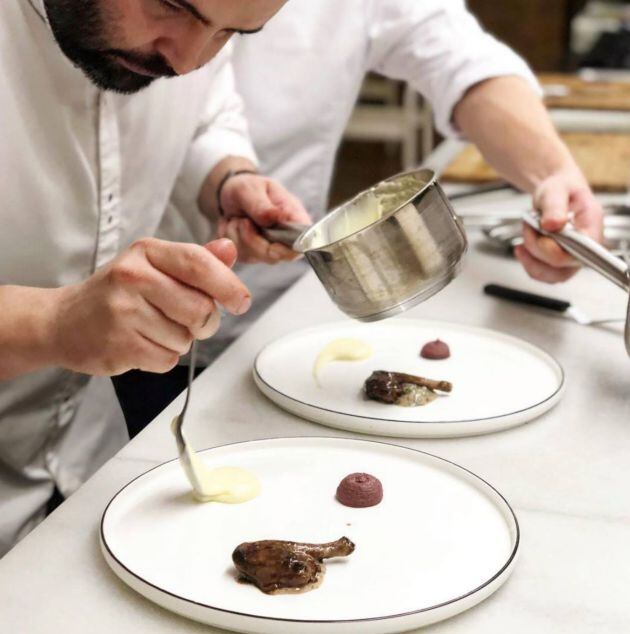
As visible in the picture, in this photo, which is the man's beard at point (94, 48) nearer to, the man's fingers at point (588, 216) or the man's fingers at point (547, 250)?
the man's fingers at point (547, 250)

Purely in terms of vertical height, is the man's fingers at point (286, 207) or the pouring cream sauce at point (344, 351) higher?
the man's fingers at point (286, 207)

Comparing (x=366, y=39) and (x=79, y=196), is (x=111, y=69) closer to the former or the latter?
(x=79, y=196)

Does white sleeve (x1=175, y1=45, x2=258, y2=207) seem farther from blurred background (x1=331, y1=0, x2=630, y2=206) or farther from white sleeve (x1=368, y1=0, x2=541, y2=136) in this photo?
blurred background (x1=331, y1=0, x2=630, y2=206)

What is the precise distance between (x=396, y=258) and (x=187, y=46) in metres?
0.33

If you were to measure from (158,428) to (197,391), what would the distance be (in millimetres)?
122

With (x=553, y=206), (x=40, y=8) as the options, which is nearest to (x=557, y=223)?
(x=553, y=206)

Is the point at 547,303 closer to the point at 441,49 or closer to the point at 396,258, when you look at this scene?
the point at 396,258

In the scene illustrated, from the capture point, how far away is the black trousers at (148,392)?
1.09 metres

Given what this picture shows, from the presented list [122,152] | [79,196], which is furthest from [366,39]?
[79,196]

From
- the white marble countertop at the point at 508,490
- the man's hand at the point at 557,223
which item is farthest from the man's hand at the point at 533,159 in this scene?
the white marble countertop at the point at 508,490

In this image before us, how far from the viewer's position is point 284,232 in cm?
133

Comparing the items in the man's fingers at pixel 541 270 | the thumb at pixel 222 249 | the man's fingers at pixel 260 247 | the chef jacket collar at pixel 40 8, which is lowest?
the man's fingers at pixel 541 270

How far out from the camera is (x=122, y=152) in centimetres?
139

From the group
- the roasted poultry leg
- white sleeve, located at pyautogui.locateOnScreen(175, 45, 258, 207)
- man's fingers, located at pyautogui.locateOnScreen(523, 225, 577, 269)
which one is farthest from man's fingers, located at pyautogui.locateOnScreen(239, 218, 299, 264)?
the roasted poultry leg
